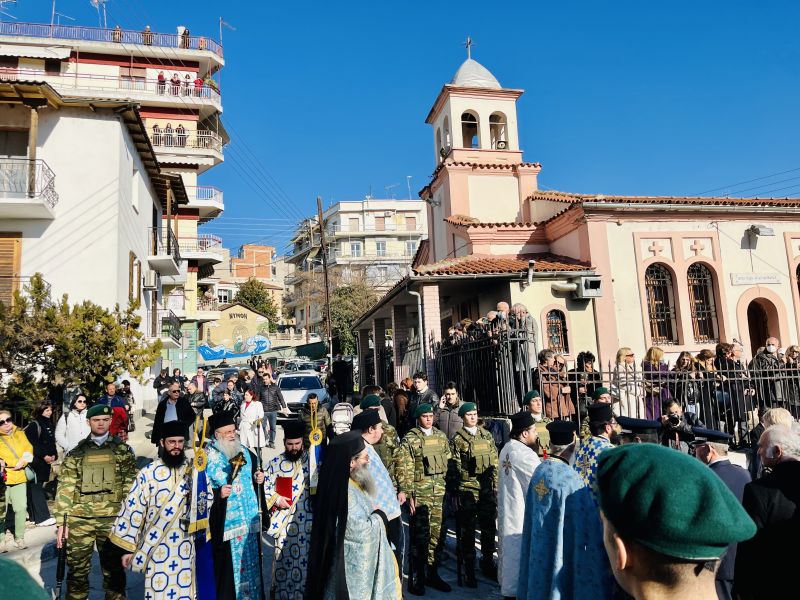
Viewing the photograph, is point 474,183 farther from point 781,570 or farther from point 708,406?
point 781,570

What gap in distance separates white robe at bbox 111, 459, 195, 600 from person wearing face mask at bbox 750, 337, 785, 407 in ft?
31.5

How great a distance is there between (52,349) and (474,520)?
30.7 feet

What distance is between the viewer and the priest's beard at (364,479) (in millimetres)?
4211

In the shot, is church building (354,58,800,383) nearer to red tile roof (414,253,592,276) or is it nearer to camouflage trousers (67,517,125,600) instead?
red tile roof (414,253,592,276)

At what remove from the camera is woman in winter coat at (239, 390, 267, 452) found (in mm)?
11000

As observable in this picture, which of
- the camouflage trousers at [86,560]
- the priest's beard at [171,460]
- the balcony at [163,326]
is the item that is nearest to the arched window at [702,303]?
the priest's beard at [171,460]

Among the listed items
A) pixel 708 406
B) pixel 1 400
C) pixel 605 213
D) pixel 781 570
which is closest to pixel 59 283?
pixel 1 400

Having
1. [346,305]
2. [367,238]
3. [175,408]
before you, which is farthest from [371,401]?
[367,238]

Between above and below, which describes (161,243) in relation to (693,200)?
above

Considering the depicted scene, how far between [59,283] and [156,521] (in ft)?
48.2

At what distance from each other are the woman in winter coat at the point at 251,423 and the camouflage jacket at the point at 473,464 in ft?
16.7

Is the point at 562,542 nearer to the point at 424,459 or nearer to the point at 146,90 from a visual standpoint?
the point at 424,459

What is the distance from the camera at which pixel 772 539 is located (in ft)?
10.6

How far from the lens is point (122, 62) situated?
38094mm
